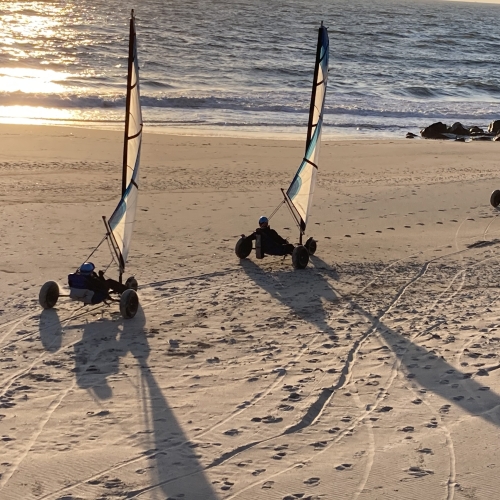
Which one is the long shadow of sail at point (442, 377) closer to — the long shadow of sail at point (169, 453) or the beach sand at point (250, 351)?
the beach sand at point (250, 351)

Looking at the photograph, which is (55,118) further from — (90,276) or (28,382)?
(28,382)

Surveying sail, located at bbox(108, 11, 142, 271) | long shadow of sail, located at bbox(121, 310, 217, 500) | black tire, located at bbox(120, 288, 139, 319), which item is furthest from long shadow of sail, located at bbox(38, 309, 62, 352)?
long shadow of sail, located at bbox(121, 310, 217, 500)

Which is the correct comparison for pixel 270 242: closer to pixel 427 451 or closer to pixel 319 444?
pixel 319 444

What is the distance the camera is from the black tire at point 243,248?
12523 mm

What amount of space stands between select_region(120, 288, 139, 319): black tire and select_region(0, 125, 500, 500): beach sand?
155mm

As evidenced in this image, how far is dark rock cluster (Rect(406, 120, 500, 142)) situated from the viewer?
94.4ft

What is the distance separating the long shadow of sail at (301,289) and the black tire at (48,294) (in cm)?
287

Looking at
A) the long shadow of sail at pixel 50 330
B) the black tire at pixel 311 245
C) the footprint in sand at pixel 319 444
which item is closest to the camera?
the footprint in sand at pixel 319 444

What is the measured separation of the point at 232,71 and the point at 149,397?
37246 millimetres

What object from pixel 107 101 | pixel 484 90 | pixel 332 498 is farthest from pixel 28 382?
pixel 484 90

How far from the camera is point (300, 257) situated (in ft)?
40.3

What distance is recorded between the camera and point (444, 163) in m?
21.5

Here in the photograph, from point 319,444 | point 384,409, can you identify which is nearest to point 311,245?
point 384,409

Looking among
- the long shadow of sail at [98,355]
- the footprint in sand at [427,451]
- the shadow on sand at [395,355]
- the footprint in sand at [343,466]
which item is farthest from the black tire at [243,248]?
the footprint in sand at [343,466]
